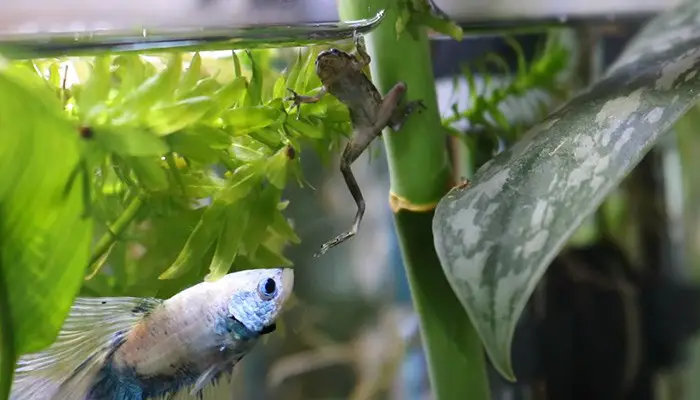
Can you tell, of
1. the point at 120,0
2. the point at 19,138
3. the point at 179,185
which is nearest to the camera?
the point at 19,138

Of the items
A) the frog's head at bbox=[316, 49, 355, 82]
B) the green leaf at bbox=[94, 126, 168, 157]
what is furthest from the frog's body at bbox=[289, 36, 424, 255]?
the green leaf at bbox=[94, 126, 168, 157]

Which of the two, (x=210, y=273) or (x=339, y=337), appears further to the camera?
(x=339, y=337)

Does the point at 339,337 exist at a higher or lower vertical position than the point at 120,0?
lower

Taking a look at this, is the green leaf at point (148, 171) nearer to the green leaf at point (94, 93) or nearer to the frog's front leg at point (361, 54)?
the green leaf at point (94, 93)

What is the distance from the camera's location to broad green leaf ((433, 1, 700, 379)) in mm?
263

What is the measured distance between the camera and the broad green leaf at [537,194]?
0.86 feet

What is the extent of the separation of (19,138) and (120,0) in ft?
0.93

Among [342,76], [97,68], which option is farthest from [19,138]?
[342,76]

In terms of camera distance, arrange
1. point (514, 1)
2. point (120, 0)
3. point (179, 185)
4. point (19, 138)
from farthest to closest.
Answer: point (514, 1) → point (120, 0) → point (179, 185) → point (19, 138)

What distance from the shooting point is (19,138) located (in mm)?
240

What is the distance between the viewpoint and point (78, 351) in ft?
1.06

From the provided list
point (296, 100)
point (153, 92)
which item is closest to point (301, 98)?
point (296, 100)

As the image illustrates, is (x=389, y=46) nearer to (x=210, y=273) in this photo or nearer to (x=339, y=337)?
(x=210, y=273)

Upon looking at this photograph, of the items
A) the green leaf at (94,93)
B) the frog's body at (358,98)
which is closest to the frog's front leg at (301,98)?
the frog's body at (358,98)
